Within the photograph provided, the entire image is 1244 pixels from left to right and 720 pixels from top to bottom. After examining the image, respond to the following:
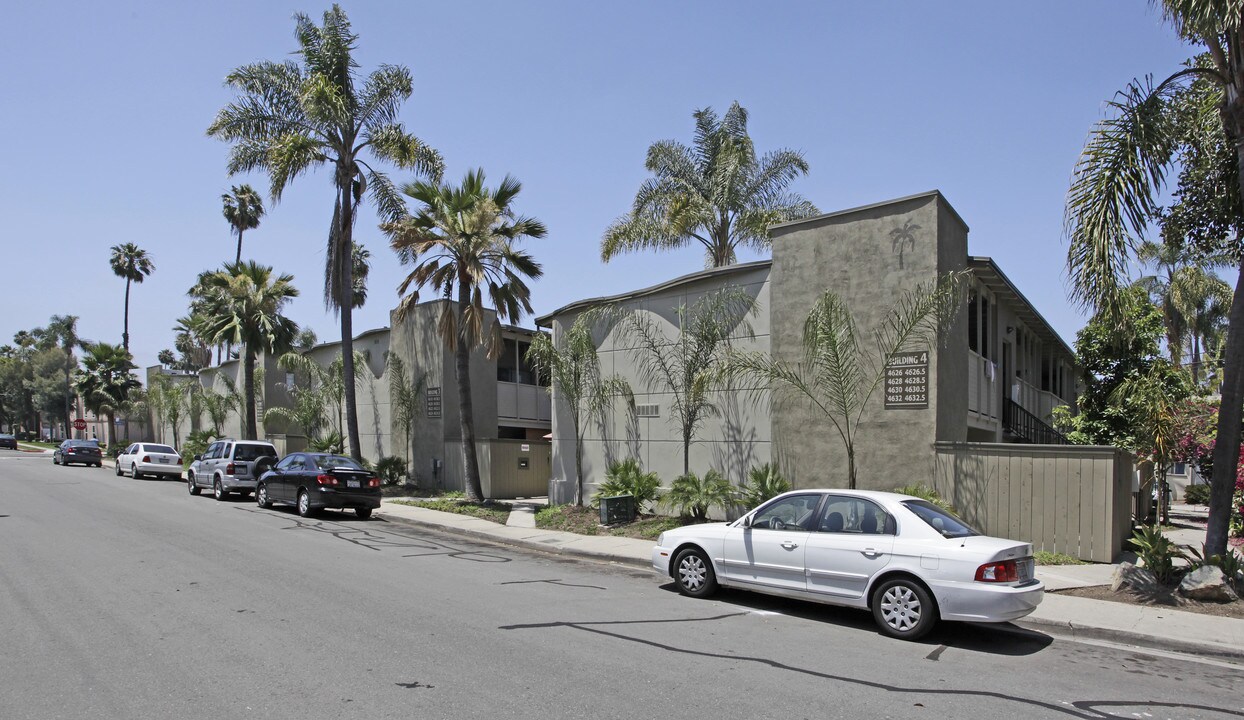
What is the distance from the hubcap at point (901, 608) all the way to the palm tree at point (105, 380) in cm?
5555

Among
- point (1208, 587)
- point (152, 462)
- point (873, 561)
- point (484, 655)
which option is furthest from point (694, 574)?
point (152, 462)

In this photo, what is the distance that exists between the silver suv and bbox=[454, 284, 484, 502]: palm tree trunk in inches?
253

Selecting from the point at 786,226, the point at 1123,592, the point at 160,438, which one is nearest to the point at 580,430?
the point at 786,226

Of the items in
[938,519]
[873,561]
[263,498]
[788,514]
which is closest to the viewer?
[873,561]

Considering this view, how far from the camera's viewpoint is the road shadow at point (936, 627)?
773 centimetres

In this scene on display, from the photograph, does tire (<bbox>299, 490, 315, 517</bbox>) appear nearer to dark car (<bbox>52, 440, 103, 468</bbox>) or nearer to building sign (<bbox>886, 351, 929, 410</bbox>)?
building sign (<bbox>886, 351, 929, 410</bbox>)

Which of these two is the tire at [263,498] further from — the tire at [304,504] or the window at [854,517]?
the window at [854,517]

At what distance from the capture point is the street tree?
59.6ft

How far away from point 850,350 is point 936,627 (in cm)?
657

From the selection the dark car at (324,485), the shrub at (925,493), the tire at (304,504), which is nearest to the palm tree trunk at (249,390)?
the dark car at (324,485)

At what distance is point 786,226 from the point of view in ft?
50.6

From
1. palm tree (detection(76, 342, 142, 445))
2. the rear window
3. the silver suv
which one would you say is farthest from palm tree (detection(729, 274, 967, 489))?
palm tree (detection(76, 342, 142, 445))

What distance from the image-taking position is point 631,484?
16969 mm

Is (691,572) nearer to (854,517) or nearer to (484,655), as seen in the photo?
(854,517)
